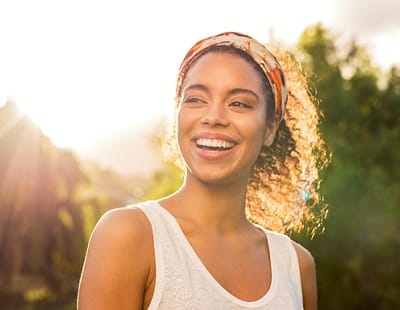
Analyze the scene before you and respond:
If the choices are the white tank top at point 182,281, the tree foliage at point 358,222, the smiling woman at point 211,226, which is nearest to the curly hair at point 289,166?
the smiling woman at point 211,226

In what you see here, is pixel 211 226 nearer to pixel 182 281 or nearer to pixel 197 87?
pixel 182 281

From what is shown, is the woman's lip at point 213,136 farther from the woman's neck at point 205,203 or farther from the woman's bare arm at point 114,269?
the woman's bare arm at point 114,269

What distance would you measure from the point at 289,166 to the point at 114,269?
3.84 ft

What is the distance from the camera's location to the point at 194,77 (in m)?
3.22

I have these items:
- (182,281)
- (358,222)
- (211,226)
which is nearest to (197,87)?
(211,226)

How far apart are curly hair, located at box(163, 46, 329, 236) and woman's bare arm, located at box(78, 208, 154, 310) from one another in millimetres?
775

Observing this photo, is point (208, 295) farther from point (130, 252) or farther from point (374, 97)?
point (374, 97)

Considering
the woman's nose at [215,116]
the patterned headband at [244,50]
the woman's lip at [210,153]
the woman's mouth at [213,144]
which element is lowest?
the woman's lip at [210,153]

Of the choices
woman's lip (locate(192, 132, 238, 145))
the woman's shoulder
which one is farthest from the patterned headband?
the woman's shoulder

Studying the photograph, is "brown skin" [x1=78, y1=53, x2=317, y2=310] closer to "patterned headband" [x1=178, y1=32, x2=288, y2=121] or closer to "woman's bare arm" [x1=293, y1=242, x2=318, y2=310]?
"patterned headband" [x1=178, y1=32, x2=288, y2=121]

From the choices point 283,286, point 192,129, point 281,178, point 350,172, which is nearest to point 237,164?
point 192,129

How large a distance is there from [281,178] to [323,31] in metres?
34.2

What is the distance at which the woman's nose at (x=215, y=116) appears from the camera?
10.3 feet

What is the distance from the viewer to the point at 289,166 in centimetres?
390
